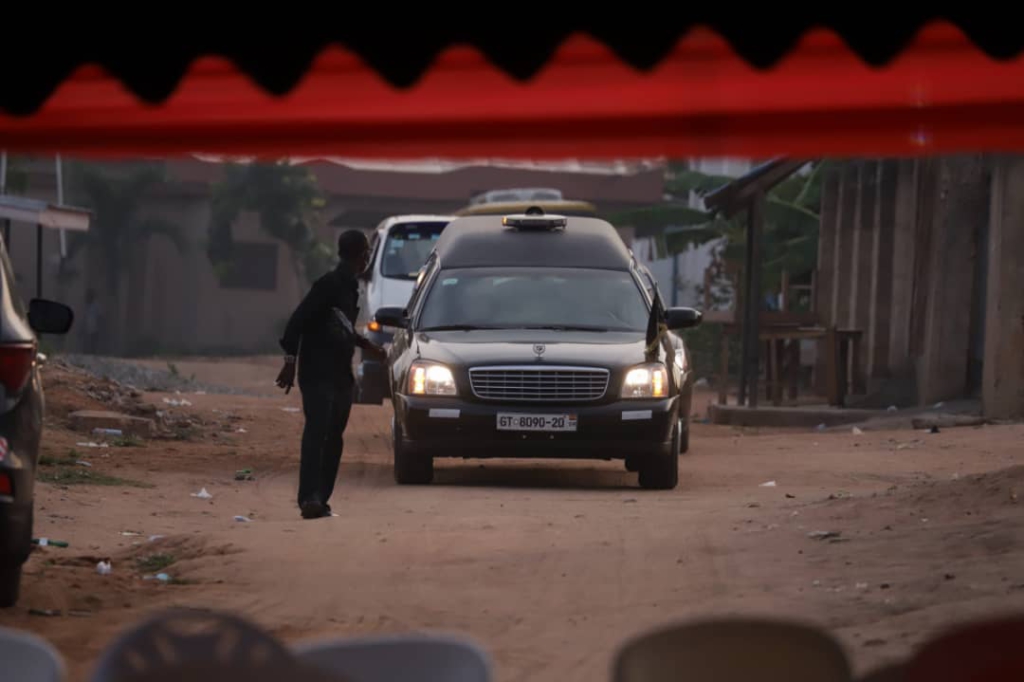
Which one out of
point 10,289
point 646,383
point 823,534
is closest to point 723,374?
point 646,383

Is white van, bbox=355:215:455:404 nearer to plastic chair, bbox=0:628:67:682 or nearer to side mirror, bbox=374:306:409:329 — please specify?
side mirror, bbox=374:306:409:329

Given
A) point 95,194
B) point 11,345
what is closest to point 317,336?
point 11,345

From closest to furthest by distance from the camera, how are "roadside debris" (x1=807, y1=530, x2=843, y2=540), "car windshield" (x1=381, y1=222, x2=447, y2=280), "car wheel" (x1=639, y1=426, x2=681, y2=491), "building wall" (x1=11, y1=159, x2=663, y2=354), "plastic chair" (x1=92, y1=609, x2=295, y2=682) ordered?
1. "plastic chair" (x1=92, y1=609, x2=295, y2=682)
2. "roadside debris" (x1=807, y1=530, x2=843, y2=540)
3. "car wheel" (x1=639, y1=426, x2=681, y2=491)
4. "car windshield" (x1=381, y1=222, x2=447, y2=280)
5. "building wall" (x1=11, y1=159, x2=663, y2=354)

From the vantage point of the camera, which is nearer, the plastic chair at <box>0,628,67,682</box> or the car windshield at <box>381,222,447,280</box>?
the plastic chair at <box>0,628,67,682</box>

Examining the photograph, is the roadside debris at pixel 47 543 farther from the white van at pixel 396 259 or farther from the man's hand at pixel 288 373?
the white van at pixel 396 259

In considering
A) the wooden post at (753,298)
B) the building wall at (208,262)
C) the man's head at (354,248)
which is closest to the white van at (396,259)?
the wooden post at (753,298)

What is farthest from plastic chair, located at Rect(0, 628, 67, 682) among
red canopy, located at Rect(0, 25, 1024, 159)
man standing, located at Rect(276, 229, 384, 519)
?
man standing, located at Rect(276, 229, 384, 519)

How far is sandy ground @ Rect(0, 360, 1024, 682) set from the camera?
26.4 ft

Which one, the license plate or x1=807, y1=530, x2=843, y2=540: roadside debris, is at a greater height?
the license plate

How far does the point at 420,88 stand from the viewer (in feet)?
17.0

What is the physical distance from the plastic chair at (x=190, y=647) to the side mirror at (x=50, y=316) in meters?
5.23

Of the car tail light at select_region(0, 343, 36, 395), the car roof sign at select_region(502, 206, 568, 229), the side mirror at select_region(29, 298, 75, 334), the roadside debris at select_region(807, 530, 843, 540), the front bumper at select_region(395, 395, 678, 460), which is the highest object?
the car roof sign at select_region(502, 206, 568, 229)

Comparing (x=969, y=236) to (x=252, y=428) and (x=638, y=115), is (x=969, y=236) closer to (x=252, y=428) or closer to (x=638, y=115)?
(x=252, y=428)

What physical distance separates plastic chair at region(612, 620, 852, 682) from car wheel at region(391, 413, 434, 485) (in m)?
9.49
